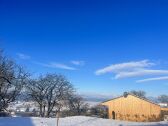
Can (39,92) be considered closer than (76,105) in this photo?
Yes

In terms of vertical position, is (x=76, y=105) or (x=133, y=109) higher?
(x=76, y=105)

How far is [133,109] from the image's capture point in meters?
56.8

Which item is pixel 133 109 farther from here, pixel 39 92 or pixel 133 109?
pixel 39 92

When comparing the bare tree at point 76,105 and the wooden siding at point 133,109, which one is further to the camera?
the bare tree at point 76,105

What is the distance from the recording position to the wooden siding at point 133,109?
5531 cm

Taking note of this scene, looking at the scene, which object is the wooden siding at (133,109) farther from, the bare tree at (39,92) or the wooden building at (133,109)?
the bare tree at (39,92)

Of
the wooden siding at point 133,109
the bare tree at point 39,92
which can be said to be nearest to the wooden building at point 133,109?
the wooden siding at point 133,109

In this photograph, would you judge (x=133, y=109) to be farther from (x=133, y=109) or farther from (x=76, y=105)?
(x=76, y=105)

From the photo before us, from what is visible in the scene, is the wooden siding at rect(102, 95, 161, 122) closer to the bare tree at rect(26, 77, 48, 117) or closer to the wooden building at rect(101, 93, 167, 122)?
the wooden building at rect(101, 93, 167, 122)

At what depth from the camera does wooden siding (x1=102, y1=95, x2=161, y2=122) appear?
181 ft

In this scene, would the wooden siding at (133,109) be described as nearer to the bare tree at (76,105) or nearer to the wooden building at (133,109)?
the wooden building at (133,109)

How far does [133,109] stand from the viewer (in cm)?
5678

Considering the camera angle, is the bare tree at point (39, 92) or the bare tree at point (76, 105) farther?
the bare tree at point (76, 105)

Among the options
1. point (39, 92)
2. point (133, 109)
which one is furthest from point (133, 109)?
point (39, 92)
